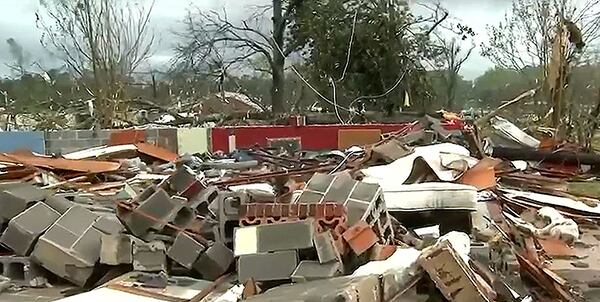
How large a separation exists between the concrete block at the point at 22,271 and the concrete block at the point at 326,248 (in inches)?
83.4

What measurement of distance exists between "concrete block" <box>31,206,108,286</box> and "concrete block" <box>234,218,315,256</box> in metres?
1.24

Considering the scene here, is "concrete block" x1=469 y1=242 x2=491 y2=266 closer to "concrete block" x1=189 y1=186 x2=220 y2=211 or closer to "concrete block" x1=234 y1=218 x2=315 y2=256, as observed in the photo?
"concrete block" x1=234 y1=218 x2=315 y2=256

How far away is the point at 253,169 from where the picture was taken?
8.90m

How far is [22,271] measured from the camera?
15.7 feet

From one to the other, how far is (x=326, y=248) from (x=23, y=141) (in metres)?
9.30

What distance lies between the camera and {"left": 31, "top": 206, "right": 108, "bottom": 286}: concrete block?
4.56 meters

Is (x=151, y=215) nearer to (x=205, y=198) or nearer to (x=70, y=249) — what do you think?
(x=70, y=249)

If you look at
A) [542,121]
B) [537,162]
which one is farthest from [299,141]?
[542,121]

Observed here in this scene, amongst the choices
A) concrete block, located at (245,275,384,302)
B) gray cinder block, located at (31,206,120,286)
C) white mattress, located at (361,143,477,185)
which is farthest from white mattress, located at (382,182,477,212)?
gray cinder block, located at (31,206,120,286)

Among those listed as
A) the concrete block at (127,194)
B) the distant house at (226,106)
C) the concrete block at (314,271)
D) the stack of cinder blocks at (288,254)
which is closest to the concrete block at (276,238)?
the stack of cinder blocks at (288,254)

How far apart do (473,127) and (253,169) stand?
398 centimetres

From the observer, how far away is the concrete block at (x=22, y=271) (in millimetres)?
4703

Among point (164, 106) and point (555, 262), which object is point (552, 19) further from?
point (555, 262)

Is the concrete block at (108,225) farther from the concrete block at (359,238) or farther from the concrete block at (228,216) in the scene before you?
the concrete block at (359,238)
